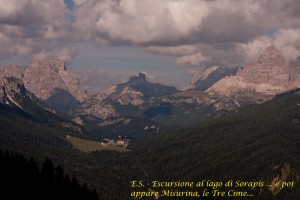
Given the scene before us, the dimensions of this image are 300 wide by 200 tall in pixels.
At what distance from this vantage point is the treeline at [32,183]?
5871 inches

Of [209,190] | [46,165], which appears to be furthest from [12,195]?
[209,190]

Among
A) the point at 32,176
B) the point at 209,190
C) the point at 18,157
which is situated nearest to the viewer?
the point at 209,190

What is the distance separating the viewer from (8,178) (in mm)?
152500

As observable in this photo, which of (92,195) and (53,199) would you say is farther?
(92,195)

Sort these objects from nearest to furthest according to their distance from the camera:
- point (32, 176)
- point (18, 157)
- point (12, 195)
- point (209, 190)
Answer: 1. point (209, 190)
2. point (12, 195)
3. point (32, 176)
4. point (18, 157)

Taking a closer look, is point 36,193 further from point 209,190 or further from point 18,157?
point 209,190

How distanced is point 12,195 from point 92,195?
1301 inches

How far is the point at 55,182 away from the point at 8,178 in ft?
47.5

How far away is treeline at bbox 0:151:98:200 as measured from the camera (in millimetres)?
149125

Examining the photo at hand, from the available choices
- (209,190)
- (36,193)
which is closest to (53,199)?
(36,193)

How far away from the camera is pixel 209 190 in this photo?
12412 centimetres

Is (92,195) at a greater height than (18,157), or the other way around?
(18,157)

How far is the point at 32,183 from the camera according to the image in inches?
6068

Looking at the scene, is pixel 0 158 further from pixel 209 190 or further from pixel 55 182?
pixel 209 190
